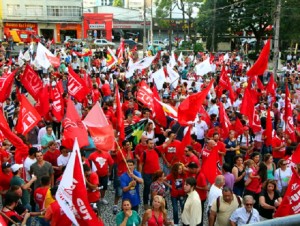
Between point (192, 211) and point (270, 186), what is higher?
point (270, 186)

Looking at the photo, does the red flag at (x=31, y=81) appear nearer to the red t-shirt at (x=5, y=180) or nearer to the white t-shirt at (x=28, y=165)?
the white t-shirt at (x=28, y=165)

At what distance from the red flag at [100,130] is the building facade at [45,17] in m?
54.6

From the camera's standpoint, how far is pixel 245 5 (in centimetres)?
4400

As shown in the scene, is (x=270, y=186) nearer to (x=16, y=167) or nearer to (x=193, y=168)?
(x=193, y=168)

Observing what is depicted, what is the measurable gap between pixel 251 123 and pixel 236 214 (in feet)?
16.7

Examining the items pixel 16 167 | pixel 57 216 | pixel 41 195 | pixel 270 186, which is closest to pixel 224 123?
pixel 270 186

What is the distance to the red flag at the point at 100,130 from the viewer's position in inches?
307

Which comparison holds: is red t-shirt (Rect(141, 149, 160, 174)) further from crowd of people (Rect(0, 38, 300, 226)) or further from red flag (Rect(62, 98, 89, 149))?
red flag (Rect(62, 98, 89, 149))

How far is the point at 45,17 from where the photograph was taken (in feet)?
202

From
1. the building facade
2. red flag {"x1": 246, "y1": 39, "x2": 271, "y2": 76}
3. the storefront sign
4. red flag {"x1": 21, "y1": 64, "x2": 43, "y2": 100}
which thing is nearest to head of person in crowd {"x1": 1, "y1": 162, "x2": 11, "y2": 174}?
red flag {"x1": 21, "y1": 64, "x2": 43, "y2": 100}

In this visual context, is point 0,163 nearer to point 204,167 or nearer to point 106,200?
point 106,200

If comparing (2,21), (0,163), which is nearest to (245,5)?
(2,21)

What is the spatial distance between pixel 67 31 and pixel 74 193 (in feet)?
199

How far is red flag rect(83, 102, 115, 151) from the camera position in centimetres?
781
